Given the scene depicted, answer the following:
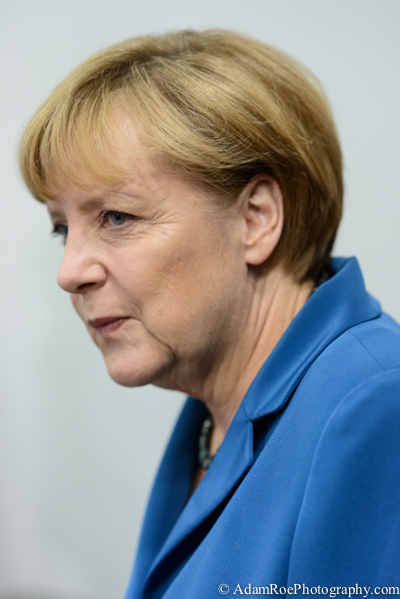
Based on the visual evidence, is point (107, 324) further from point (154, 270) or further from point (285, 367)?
point (285, 367)

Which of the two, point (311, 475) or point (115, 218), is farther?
point (115, 218)

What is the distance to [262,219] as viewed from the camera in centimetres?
102

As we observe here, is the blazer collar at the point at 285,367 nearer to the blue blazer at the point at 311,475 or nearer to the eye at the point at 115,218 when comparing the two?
the blue blazer at the point at 311,475

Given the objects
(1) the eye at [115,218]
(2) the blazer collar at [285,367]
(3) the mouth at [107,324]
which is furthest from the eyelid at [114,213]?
(2) the blazer collar at [285,367]

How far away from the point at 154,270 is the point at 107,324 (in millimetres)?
172

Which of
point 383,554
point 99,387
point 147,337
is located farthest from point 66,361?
point 383,554

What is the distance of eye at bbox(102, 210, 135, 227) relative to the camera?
3.21 feet

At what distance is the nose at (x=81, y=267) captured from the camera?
996mm

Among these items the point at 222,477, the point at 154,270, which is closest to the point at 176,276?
the point at 154,270

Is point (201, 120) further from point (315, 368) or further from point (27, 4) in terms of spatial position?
point (27, 4)

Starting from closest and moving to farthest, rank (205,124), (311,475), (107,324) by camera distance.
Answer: (311,475)
(205,124)
(107,324)

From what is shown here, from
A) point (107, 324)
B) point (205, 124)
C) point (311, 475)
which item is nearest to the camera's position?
point (311, 475)

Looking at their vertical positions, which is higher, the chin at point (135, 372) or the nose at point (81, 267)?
the nose at point (81, 267)

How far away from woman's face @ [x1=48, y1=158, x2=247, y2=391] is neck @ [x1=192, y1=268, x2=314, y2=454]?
3 centimetres
